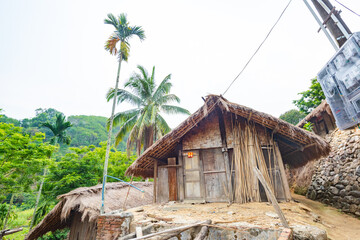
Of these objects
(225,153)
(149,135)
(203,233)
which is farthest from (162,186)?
(149,135)

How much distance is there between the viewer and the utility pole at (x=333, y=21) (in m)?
3.39

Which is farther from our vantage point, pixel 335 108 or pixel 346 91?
pixel 335 108

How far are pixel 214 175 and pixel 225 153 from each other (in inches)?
32.3

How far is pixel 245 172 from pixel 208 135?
1.67 meters

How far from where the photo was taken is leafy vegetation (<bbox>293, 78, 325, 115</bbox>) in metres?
10.3

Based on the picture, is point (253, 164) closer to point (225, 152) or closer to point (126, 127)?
point (225, 152)

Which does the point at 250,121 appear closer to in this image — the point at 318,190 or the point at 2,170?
the point at 318,190

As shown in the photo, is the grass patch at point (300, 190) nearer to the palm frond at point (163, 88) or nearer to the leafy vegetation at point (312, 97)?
the leafy vegetation at point (312, 97)

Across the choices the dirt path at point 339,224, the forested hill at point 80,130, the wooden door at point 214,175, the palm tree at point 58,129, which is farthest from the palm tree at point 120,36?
the forested hill at point 80,130

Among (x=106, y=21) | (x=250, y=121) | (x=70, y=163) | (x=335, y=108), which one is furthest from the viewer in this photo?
(x=70, y=163)

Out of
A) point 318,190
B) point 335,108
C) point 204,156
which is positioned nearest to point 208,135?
point 204,156

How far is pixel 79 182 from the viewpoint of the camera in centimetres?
1034

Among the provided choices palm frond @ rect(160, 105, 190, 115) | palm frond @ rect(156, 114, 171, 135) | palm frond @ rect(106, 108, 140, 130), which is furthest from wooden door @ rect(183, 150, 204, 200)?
palm frond @ rect(106, 108, 140, 130)

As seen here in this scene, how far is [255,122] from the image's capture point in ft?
19.2
